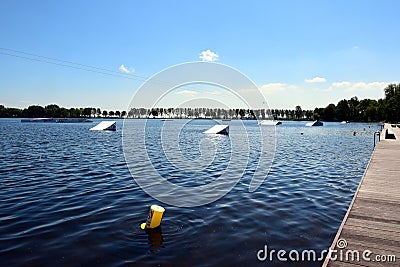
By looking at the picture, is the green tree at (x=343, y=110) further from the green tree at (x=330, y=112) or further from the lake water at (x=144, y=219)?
the lake water at (x=144, y=219)

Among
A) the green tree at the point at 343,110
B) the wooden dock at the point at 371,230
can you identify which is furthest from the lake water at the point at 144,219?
the green tree at the point at 343,110

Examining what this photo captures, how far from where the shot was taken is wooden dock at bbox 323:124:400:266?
5331 millimetres

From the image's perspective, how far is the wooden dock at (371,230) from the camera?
5.33m

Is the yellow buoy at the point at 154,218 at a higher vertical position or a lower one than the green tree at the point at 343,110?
lower

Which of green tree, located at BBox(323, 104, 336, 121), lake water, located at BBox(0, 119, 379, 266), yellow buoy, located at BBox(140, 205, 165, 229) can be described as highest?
green tree, located at BBox(323, 104, 336, 121)

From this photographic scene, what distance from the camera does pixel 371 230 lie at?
6680mm

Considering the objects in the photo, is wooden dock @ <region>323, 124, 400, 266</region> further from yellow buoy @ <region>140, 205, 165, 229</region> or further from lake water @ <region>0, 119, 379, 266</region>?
yellow buoy @ <region>140, 205, 165, 229</region>

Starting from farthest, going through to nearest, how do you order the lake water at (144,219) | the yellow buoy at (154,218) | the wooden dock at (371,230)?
the yellow buoy at (154,218)
the lake water at (144,219)
the wooden dock at (371,230)

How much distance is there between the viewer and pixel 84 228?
8414mm

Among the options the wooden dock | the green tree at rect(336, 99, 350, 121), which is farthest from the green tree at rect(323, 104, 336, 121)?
the wooden dock

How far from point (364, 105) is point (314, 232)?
188 metres

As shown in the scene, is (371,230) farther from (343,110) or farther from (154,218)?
(343,110)

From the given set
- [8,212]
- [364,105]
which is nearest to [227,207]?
[8,212]

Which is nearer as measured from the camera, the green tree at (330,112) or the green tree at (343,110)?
the green tree at (343,110)
